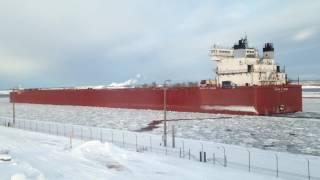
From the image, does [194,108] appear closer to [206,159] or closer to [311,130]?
[311,130]

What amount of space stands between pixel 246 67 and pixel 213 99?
4.88m

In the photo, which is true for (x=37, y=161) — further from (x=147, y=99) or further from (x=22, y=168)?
(x=147, y=99)

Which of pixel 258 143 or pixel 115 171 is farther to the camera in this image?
pixel 258 143

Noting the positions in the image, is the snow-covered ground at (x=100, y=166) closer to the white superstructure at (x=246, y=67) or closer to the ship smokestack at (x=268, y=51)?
the white superstructure at (x=246, y=67)

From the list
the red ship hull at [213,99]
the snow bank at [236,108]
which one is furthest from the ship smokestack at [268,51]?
the snow bank at [236,108]

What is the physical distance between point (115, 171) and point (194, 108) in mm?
26138

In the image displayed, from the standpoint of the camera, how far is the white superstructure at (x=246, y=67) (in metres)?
39.0

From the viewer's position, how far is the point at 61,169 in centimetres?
1323

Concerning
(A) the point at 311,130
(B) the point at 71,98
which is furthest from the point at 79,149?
(B) the point at 71,98

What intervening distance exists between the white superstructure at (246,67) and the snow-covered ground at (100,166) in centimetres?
2202

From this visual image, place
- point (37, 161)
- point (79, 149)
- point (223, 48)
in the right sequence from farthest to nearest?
point (223, 48) < point (79, 149) < point (37, 161)

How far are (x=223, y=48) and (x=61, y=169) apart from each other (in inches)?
1287

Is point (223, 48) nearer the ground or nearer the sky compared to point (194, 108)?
nearer the sky

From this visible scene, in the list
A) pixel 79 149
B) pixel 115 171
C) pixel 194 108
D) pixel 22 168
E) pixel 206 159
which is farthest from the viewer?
pixel 194 108
